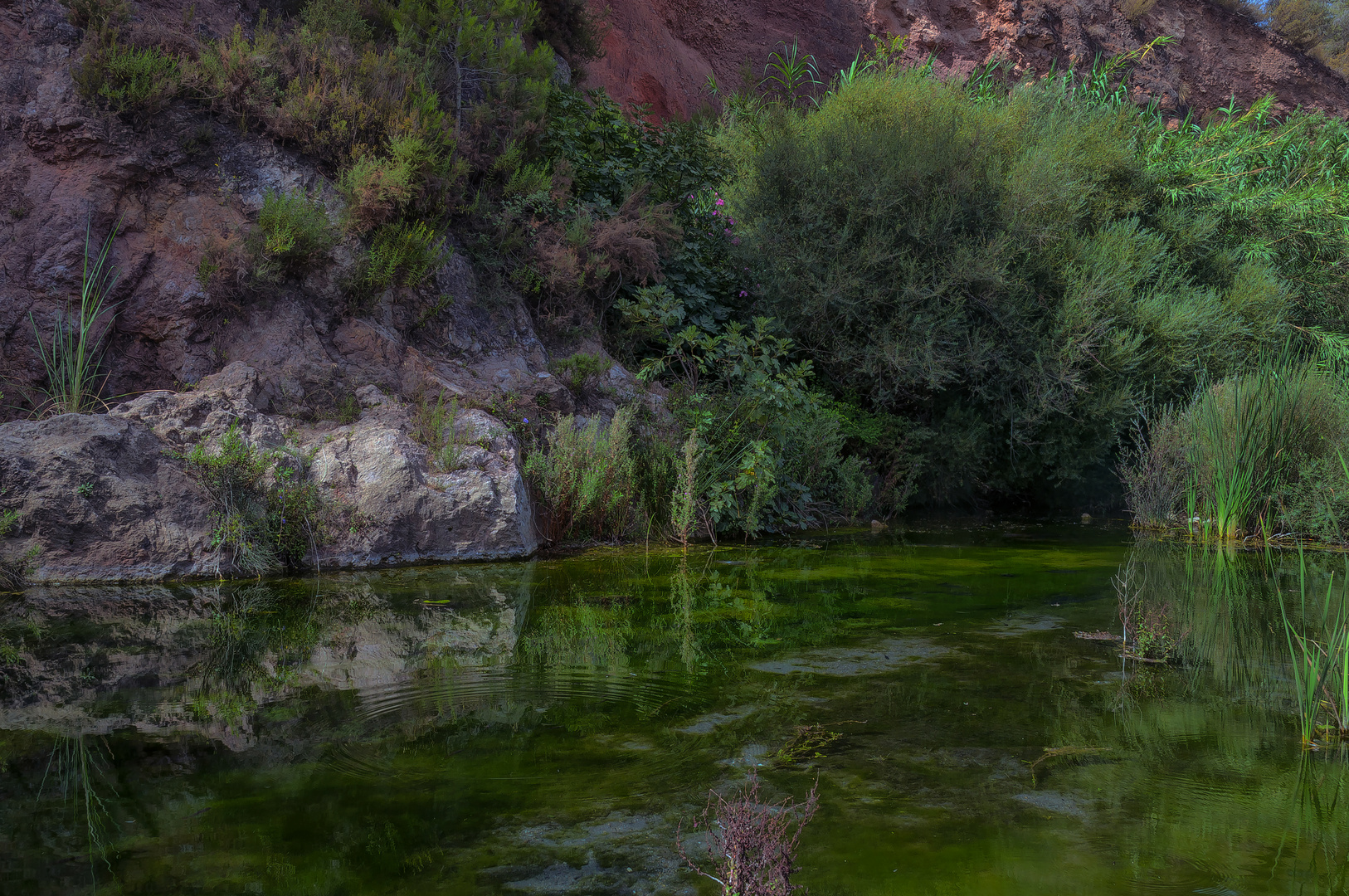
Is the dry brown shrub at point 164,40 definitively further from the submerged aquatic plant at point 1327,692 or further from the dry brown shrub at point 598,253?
the submerged aquatic plant at point 1327,692

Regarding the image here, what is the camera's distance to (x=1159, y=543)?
9.05 meters

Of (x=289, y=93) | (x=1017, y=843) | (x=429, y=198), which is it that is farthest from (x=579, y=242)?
(x=1017, y=843)

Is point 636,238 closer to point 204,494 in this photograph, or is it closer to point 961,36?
point 204,494

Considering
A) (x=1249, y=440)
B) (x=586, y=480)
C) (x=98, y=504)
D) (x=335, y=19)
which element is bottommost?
(x=98, y=504)

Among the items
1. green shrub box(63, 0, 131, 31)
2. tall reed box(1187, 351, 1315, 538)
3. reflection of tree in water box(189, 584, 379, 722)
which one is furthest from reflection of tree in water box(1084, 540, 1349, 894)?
green shrub box(63, 0, 131, 31)

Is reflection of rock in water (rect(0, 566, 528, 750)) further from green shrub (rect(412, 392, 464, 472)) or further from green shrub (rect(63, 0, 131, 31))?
green shrub (rect(63, 0, 131, 31))

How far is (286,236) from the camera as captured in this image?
25.5ft

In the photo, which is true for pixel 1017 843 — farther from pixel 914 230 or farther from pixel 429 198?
pixel 914 230

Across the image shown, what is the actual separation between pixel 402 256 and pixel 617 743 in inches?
247

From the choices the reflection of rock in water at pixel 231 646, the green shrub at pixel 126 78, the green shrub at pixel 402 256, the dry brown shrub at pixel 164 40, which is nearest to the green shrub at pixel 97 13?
the dry brown shrub at pixel 164 40

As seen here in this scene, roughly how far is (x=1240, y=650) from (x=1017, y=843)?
3.02m

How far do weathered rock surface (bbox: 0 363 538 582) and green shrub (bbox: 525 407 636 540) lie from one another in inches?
9.4

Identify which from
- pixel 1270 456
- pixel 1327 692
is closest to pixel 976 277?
pixel 1270 456

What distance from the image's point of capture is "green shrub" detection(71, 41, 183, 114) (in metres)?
7.89
